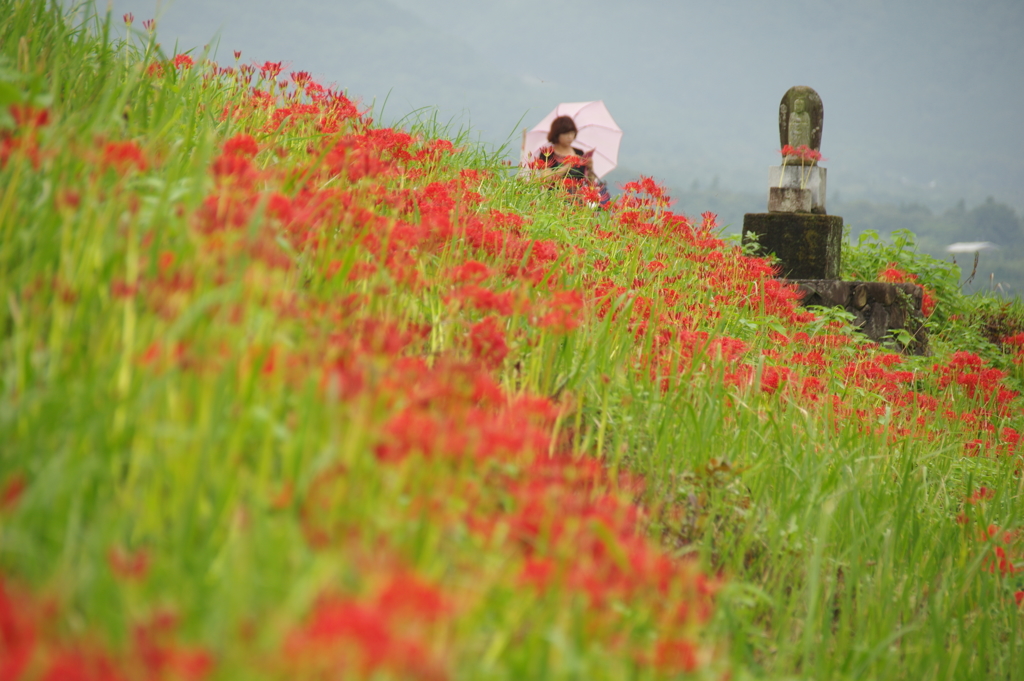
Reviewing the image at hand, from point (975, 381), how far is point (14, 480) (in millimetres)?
5793

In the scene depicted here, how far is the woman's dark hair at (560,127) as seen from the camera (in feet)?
28.7

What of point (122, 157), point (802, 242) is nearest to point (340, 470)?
point (122, 157)

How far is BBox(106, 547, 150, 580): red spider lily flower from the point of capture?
91 centimetres

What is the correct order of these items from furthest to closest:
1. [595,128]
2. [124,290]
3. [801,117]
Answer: [595,128]
[801,117]
[124,290]

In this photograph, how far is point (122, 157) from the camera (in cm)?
165

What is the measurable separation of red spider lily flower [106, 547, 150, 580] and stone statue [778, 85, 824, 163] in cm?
915

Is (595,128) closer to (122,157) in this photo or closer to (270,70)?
(270,70)

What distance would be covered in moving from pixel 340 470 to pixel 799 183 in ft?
27.5

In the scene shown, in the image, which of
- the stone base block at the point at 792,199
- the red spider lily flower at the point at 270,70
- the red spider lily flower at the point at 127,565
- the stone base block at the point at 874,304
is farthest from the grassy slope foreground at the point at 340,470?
the stone base block at the point at 792,199

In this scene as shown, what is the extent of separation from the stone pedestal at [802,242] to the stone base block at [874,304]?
A: 376 millimetres

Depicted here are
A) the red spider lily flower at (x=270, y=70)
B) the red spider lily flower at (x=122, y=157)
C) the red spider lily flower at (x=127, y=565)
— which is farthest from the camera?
the red spider lily flower at (x=270, y=70)

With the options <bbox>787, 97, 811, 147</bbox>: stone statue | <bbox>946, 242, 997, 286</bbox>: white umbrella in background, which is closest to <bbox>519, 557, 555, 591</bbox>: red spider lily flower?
<bbox>787, 97, 811, 147</bbox>: stone statue

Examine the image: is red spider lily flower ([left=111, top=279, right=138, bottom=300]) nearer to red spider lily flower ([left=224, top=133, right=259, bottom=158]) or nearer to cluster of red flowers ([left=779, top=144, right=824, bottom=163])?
red spider lily flower ([left=224, top=133, right=259, bottom=158])

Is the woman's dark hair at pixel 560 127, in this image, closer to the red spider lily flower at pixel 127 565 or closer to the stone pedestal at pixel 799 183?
the stone pedestal at pixel 799 183
